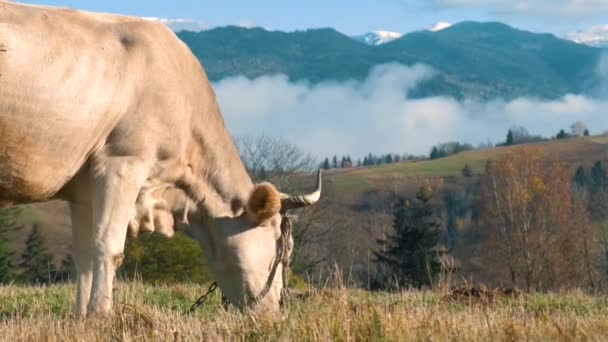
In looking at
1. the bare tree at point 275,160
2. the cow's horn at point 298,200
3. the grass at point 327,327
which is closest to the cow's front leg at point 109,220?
the grass at point 327,327

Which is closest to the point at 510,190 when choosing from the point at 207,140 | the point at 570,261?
the point at 570,261

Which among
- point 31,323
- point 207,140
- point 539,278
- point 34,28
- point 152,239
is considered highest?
point 34,28

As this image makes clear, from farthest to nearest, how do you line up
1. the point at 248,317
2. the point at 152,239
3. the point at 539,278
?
the point at 539,278
the point at 152,239
the point at 248,317

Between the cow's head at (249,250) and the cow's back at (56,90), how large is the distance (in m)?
2.07

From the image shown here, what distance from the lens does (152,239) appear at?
5884 cm

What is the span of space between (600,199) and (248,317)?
11241 centimetres

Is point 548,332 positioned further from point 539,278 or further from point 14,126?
point 539,278

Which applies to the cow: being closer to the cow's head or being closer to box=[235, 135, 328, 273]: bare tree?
the cow's head

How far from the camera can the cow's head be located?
1112cm

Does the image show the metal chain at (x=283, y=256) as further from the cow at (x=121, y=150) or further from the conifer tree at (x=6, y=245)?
the conifer tree at (x=6, y=245)

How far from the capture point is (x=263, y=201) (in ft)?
36.4

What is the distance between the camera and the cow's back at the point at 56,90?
8.89m

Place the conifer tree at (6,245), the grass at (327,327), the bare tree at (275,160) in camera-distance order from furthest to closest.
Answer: the bare tree at (275,160), the conifer tree at (6,245), the grass at (327,327)

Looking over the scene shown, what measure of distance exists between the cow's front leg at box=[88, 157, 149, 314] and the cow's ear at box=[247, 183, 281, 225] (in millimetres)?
1799
